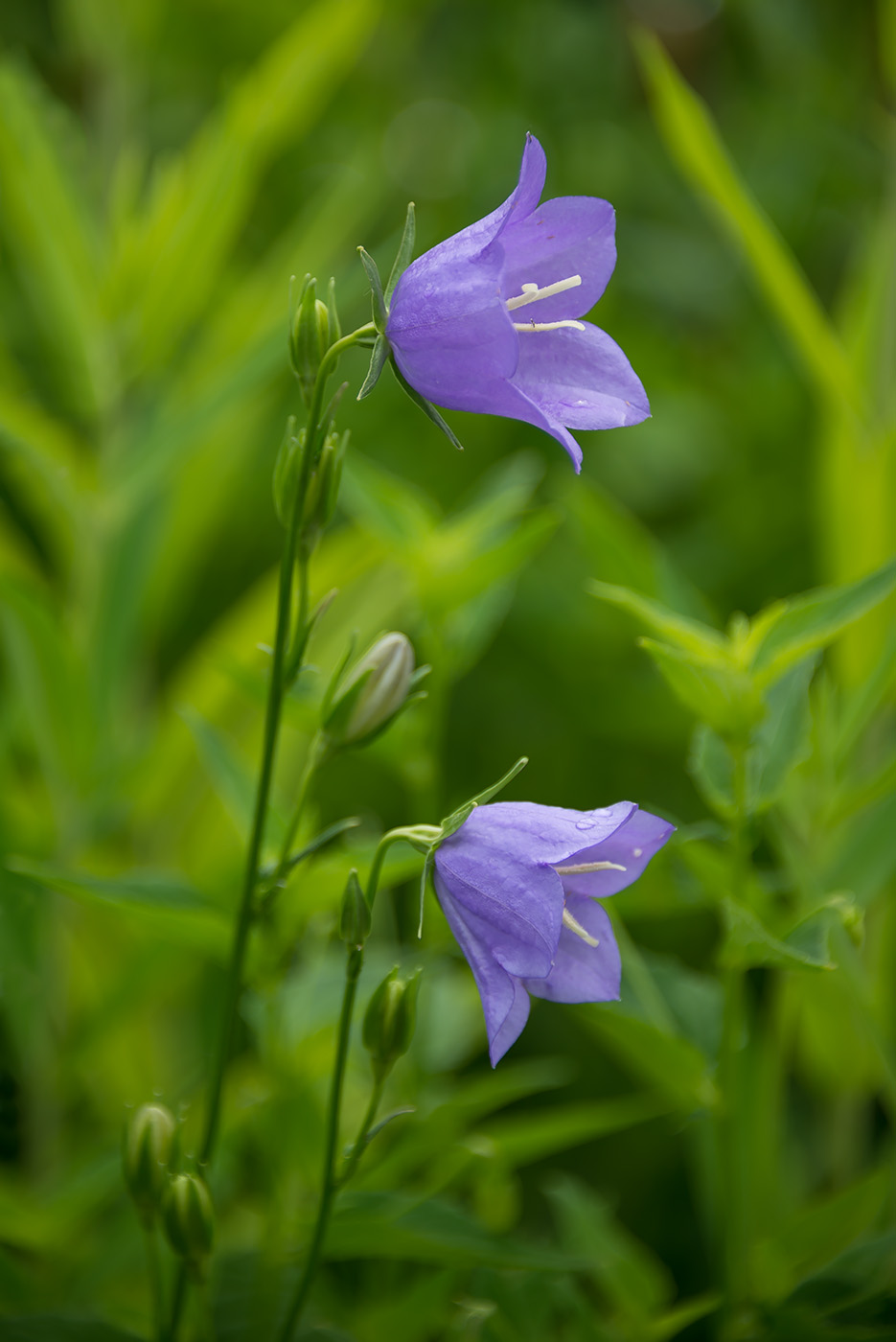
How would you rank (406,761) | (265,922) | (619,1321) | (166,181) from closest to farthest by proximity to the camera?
(265,922), (406,761), (619,1321), (166,181)

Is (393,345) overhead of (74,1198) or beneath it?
overhead

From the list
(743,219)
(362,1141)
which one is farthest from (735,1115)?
(743,219)

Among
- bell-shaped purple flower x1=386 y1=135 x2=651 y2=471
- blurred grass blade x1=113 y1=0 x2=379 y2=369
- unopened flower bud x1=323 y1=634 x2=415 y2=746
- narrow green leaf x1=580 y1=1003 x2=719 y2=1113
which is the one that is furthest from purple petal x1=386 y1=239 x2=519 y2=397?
blurred grass blade x1=113 y1=0 x2=379 y2=369

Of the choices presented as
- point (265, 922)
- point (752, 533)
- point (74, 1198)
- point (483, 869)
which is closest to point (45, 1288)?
point (74, 1198)

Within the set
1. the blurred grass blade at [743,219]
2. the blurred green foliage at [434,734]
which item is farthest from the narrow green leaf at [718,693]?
the blurred grass blade at [743,219]

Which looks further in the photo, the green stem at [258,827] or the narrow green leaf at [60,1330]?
the narrow green leaf at [60,1330]

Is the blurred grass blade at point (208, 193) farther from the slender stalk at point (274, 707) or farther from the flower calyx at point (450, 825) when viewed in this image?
the flower calyx at point (450, 825)

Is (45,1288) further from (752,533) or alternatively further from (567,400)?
(752,533)
